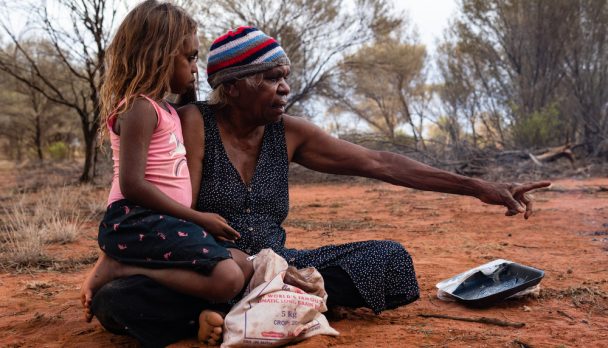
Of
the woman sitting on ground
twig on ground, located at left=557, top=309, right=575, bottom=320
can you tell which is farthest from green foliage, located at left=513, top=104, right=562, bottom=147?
the woman sitting on ground

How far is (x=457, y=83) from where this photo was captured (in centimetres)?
1758

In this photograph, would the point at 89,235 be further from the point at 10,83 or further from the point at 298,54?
the point at 10,83

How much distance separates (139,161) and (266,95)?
2.17ft

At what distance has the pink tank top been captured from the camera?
2488 millimetres

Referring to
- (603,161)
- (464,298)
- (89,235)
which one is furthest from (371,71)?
(464,298)

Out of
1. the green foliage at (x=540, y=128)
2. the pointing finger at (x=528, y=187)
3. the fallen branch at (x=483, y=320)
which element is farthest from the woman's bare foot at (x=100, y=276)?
the green foliage at (x=540, y=128)

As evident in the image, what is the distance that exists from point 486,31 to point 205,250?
14.1 meters

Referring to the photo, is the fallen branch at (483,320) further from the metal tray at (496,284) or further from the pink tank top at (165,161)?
the pink tank top at (165,161)

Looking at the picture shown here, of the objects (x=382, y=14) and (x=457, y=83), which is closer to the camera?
(x=382, y=14)

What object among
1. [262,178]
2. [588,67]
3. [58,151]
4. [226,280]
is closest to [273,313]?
[226,280]

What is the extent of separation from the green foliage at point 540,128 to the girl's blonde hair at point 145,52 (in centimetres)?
1077

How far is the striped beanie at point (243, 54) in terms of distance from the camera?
8.94ft

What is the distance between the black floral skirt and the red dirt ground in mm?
364

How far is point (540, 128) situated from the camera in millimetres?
12234
